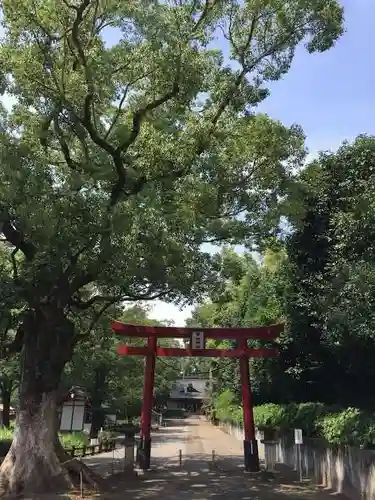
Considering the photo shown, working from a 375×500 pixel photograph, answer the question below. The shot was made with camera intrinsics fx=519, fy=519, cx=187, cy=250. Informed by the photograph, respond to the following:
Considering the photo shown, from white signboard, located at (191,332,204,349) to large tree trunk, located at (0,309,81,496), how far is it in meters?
7.62

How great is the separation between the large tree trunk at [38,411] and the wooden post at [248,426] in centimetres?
894

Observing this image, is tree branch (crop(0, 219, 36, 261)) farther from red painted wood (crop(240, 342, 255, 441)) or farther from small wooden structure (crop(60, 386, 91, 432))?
small wooden structure (crop(60, 386, 91, 432))

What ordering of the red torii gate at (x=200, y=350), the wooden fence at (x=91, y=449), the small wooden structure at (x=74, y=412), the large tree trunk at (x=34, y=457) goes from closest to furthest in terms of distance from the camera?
A: the large tree trunk at (x=34, y=457) < the red torii gate at (x=200, y=350) < the wooden fence at (x=91, y=449) < the small wooden structure at (x=74, y=412)

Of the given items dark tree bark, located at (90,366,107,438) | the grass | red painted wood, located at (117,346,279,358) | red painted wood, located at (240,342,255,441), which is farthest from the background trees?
dark tree bark, located at (90,366,107,438)

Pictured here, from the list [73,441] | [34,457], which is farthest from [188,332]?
[73,441]

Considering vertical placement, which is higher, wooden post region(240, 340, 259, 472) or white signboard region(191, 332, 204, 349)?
white signboard region(191, 332, 204, 349)

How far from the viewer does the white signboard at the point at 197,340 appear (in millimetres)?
22969

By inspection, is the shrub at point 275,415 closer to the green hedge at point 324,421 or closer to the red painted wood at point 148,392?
the green hedge at point 324,421

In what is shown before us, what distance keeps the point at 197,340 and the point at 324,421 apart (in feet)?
24.9

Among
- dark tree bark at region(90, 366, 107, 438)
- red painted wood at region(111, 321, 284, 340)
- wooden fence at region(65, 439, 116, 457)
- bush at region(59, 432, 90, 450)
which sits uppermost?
red painted wood at region(111, 321, 284, 340)

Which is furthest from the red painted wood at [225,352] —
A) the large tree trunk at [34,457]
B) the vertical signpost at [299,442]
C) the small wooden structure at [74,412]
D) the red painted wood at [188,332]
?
the small wooden structure at [74,412]

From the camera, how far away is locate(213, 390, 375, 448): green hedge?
13516 mm

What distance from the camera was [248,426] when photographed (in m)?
22.5

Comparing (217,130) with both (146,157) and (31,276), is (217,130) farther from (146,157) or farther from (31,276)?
(31,276)
